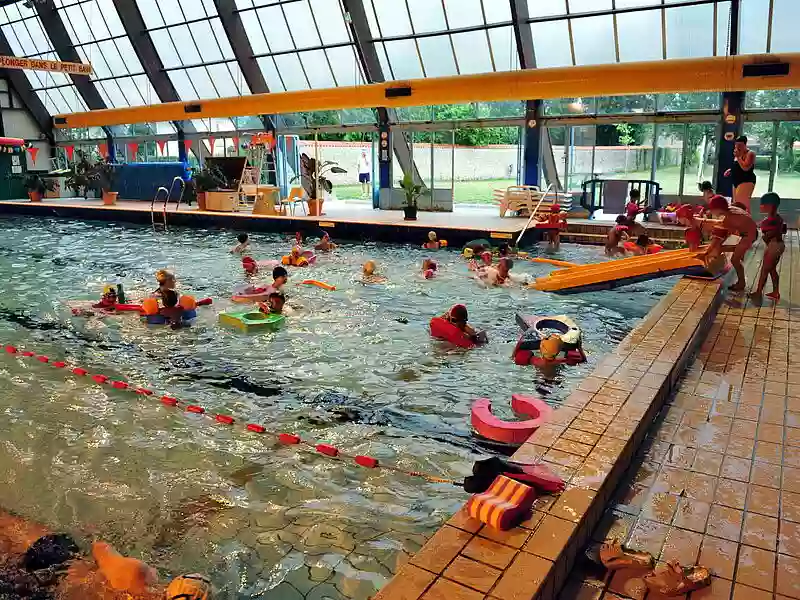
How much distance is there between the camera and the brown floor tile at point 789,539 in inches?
90.2

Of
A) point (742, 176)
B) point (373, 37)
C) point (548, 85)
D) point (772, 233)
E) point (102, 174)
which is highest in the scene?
point (373, 37)

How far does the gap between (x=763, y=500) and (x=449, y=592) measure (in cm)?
151

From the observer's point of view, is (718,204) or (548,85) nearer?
(718,204)

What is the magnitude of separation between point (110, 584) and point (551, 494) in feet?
5.74

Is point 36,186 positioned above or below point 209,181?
below

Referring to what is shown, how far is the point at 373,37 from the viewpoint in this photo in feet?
54.2

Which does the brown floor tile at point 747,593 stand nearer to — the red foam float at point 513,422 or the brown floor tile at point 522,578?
the brown floor tile at point 522,578

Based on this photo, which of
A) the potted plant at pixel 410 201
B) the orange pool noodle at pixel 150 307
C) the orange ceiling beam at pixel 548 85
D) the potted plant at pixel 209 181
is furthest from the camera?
the potted plant at pixel 209 181

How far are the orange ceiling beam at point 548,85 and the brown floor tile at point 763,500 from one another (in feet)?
32.7

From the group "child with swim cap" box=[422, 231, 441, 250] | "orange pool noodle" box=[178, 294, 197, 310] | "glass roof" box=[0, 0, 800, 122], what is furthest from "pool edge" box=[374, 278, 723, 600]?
"glass roof" box=[0, 0, 800, 122]

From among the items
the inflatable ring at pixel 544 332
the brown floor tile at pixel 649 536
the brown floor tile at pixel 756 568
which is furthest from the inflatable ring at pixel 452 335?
the brown floor tile at pixel 756 568

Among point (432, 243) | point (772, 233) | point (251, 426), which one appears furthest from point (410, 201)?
point (251, 426)

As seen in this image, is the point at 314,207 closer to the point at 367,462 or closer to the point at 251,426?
the point at 251,426

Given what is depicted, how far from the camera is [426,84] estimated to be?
13789 mm
